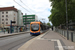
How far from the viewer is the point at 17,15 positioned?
208 ft

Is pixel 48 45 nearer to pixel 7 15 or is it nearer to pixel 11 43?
pixel 11 43

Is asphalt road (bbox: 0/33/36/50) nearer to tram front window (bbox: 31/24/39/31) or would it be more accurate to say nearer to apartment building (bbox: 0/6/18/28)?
tram front window (bbox: 31/24/39/31)

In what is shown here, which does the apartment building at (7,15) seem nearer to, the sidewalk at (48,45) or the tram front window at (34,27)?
the tram front window at (34,27)

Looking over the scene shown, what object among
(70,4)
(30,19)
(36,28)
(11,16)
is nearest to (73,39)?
(70,4)

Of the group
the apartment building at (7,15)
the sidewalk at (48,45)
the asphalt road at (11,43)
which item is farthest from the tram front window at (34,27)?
the apartment building at (7,15)

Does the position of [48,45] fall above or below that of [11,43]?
above

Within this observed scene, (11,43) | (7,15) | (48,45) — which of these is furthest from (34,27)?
(7,15)

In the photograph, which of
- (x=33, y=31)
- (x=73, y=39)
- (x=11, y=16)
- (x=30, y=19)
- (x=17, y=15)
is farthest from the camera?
(x=30, y=19)

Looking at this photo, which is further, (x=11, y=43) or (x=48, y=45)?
(x=11, y=43)

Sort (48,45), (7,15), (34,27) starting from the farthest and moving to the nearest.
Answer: (7,15)
(34,27)
(48,45)

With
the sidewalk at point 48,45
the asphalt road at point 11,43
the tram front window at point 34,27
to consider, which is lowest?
the asphalt road at point 11,43

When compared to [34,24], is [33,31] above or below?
below

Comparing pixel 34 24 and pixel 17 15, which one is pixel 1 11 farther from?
pixel 34 24

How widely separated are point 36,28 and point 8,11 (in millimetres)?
41501
